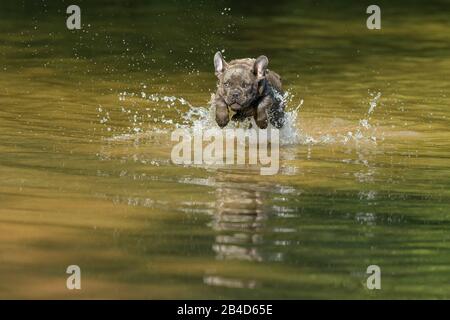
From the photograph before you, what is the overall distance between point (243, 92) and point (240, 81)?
A: 0.35ft

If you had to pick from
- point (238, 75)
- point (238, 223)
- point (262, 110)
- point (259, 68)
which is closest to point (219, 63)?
point (238, 75)

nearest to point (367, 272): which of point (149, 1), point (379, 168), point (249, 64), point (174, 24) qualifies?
point (379, 168)

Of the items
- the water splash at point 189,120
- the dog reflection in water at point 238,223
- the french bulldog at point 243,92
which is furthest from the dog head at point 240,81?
the dog reflection in water at point 238,223

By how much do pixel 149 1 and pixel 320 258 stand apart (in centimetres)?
1485

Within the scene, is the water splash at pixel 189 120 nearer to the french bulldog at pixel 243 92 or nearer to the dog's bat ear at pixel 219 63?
the french bulldog at pixel 243 92

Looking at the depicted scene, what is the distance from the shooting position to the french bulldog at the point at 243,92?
1159 cm

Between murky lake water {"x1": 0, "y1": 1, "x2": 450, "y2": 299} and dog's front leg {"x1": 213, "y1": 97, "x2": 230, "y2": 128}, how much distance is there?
1.69ft

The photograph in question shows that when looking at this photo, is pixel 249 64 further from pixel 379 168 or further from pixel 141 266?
pixel 141 266

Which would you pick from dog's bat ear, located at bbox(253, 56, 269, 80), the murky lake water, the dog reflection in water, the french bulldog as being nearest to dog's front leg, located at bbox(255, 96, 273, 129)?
the french bulldog

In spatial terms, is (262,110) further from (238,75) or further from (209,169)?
(209,169)

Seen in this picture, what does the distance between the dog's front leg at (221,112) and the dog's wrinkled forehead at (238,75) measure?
0.20 meters

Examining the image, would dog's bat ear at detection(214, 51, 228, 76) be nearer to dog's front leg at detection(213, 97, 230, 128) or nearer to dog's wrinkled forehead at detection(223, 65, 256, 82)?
dog's wrinkled forehead at detection(223, 65, 256, 82)

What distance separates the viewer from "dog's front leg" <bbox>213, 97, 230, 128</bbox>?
11711 mm

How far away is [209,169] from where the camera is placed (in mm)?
10547
